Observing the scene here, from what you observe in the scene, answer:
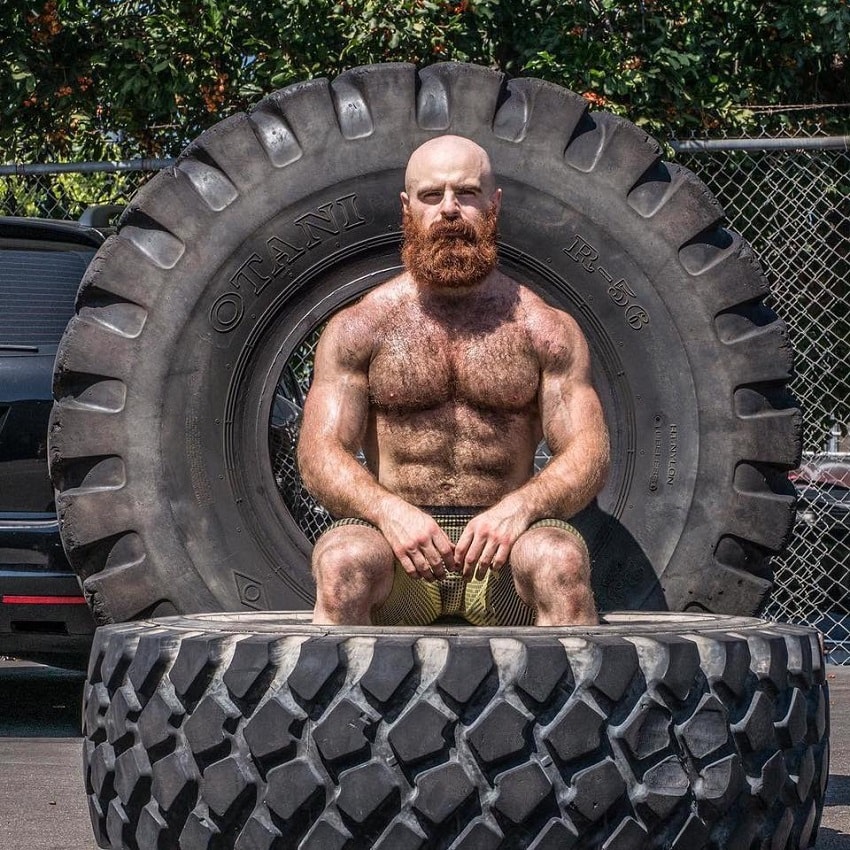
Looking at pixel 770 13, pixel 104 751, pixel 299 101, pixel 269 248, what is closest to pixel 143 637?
pixel 104 751

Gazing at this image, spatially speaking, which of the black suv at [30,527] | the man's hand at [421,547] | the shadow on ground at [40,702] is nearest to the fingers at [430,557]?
the man's hand at [421,547]

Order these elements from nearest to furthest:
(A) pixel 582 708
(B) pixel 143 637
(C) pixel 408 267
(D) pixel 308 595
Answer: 1. (A) pixel 582 708
2. (B) pixel 143 637
3. (C) pixel 408 267
4. (D) pixel 308 595

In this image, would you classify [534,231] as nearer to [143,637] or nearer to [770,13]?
[143,637]

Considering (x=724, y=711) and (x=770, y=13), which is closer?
(x=724, y=711)

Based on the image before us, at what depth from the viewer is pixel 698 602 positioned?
3.95m

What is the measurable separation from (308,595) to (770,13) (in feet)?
15.8

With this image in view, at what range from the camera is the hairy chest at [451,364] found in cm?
307

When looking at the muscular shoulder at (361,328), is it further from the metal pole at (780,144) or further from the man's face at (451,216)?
the metal pole at (780,144)

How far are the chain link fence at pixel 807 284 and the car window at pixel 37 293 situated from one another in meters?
1.31

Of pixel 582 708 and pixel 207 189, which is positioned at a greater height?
pixel 207 189

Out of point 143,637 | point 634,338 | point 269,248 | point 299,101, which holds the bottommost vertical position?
point 143,637

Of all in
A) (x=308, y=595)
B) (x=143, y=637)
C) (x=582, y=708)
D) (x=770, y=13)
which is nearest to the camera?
(x=582, y=708)

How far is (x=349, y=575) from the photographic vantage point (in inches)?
109

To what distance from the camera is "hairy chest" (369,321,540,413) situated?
3066 millimetres
